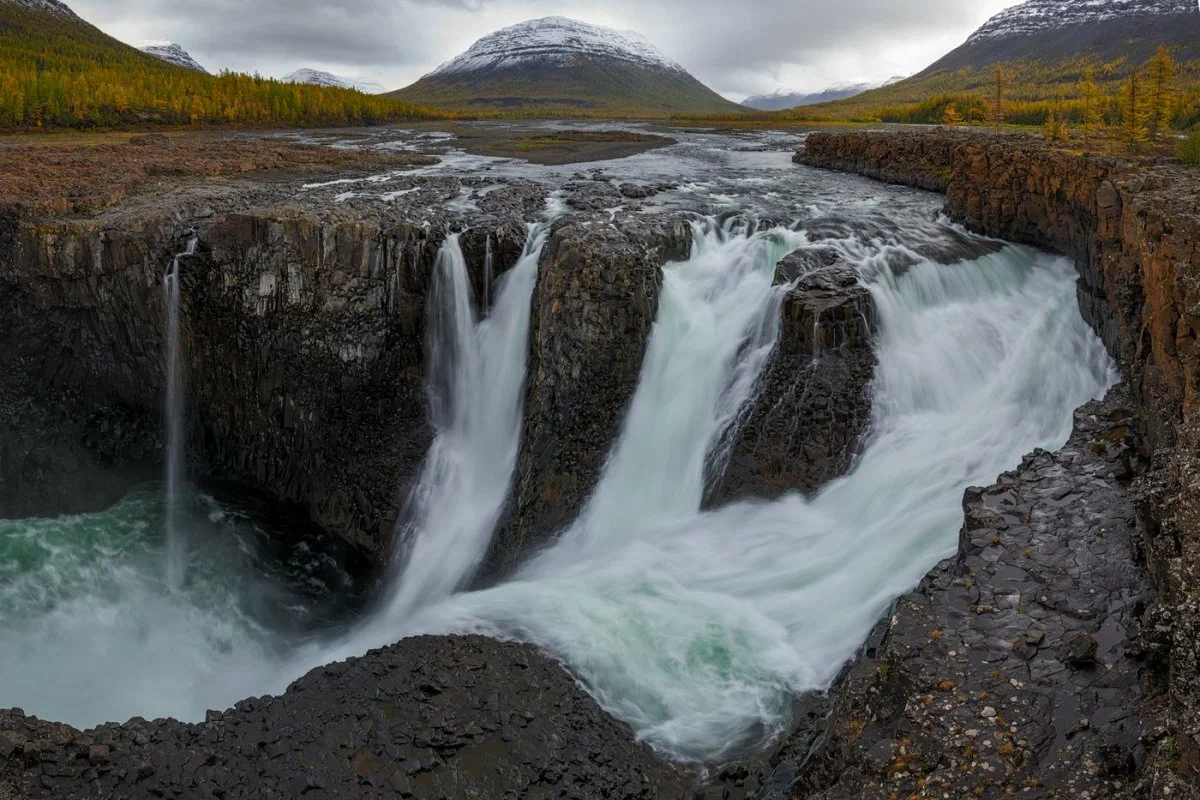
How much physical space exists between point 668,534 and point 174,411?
47.4 ft

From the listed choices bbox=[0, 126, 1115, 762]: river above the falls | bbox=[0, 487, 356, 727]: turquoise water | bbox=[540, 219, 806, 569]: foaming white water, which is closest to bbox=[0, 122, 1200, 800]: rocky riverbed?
bbox=[540, 219, 806, 569]: foaming white water

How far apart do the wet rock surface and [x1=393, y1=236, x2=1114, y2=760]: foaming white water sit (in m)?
2.04

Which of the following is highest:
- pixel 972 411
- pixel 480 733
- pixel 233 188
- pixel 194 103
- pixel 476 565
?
pixel 194 103

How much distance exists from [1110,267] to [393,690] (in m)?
15.9

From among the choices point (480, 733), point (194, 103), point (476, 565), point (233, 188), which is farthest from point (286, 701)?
point (194, 103)

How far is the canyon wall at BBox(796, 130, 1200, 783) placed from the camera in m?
6.61

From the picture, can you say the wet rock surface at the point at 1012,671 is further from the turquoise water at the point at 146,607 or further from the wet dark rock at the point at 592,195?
the wet dark rock at the point at 592,195

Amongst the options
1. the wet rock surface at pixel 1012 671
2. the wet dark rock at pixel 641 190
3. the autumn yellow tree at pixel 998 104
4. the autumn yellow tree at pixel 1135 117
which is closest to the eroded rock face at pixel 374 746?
the wet rock surface at pixel 1012 671

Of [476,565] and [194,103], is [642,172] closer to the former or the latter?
[476,565]

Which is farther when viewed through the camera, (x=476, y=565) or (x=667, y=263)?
(x=667, y=263)

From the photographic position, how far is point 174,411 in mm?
21484

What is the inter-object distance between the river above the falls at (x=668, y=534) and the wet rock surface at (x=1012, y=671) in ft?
7.22

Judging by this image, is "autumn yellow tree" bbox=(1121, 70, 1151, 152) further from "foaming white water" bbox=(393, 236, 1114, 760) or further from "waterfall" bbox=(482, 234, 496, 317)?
"waterfall" bbox=(482, 234, 496, 317)

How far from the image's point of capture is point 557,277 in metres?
18.2
